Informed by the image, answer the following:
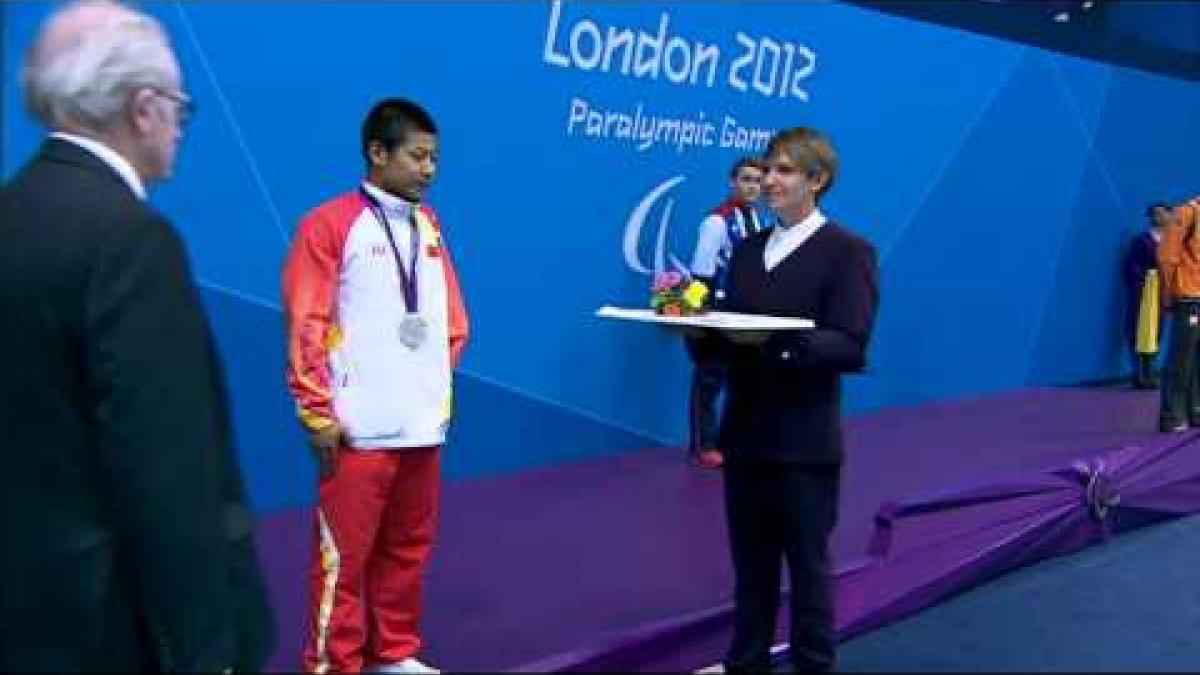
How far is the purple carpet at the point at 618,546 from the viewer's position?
3285mm

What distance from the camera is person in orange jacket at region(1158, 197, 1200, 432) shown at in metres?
6.27

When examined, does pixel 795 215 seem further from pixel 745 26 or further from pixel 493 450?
pixel 745 26

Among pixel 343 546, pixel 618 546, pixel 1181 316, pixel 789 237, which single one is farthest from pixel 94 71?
pixel 1181 316

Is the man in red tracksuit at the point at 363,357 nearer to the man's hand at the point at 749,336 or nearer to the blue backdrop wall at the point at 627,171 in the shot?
the man's hand at the point at 749,336

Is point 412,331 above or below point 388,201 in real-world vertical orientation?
below

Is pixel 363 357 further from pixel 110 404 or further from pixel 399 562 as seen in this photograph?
pixel 110 404

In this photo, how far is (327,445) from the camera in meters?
2.88

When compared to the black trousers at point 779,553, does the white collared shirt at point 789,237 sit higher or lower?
higher

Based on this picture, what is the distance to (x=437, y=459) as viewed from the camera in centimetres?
313

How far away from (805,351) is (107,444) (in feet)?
5.30

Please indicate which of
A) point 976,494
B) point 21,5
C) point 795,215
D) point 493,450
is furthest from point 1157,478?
point 21,5

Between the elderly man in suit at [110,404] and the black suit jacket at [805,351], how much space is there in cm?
142

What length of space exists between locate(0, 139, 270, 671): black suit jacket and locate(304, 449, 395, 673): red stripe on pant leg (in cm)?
122

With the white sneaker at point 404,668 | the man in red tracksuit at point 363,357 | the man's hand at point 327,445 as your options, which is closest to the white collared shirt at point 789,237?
the man in red tracksuit at point 363,357
